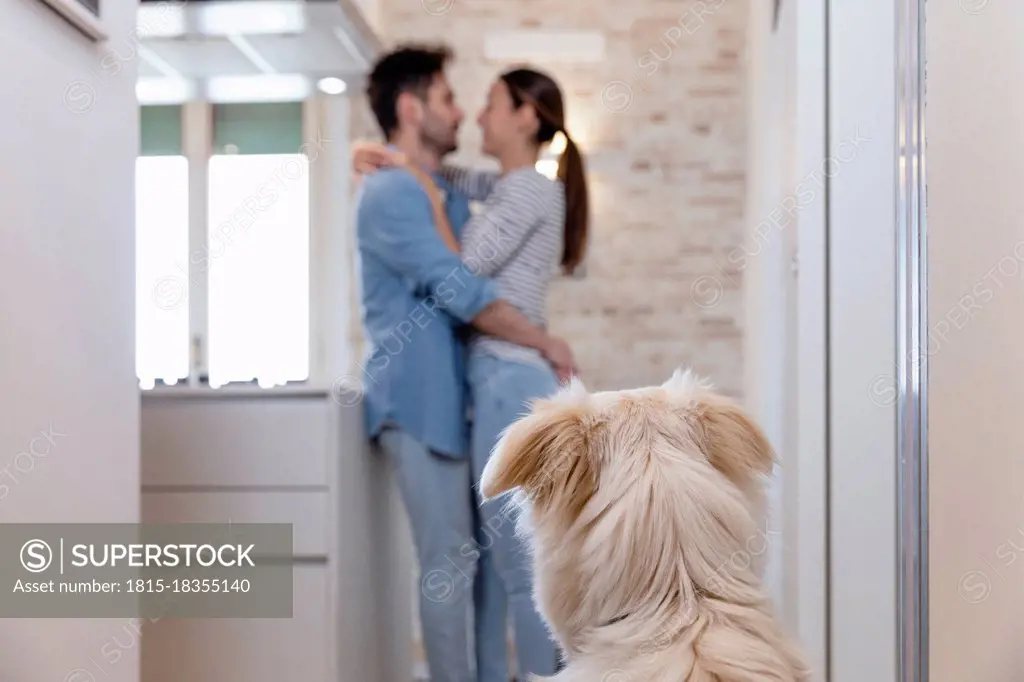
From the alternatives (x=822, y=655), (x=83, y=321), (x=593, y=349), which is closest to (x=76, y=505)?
(x=83, y=321)

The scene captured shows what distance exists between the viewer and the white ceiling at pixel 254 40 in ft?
10.7

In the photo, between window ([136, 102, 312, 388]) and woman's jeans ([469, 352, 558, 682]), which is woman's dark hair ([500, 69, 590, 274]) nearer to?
woman's jeans ([469, 352, 558, 682])

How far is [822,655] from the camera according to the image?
215cm

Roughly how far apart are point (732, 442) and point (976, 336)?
43 centimetres

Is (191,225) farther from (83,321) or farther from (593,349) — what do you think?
(83,321)

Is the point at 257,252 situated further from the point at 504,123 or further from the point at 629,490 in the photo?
the point at 629,490

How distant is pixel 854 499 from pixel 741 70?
113 inches

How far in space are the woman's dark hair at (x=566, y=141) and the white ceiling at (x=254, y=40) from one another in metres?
0.76

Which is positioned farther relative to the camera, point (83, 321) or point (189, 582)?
point (189, 582)

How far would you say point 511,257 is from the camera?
2562 millimetres

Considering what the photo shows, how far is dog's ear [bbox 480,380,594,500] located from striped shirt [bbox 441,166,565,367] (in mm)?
1327

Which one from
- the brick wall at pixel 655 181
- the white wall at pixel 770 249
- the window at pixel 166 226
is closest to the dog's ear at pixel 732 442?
the white wall at pixel 770 249

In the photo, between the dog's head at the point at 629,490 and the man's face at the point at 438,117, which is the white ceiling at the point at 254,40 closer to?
the man's face at the point at 438,117

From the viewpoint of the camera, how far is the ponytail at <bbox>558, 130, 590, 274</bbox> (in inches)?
111
